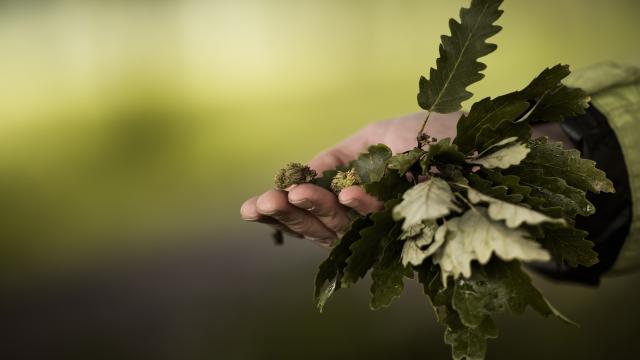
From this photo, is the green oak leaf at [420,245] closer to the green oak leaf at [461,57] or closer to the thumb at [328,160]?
the green oak leaf at [461,57]

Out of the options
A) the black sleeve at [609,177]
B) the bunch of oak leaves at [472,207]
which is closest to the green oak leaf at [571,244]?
the bunch of oak leaves at [472,207]

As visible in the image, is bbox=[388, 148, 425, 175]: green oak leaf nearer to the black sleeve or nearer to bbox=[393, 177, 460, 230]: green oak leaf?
bbox=[393, 177, 460, 230]: green oak leaf

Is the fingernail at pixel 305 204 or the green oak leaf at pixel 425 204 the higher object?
the fingernail at pixel 305 204

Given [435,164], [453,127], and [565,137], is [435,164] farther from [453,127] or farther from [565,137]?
[565,137]

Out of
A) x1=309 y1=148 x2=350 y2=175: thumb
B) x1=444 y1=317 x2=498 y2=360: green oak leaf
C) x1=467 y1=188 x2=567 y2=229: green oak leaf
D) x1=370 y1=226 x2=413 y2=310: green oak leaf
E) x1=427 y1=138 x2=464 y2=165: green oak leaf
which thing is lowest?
x1=444 y1=317 x2=498 y2=360: green oak leaf

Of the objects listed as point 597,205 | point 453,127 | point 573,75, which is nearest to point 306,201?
point 453,127

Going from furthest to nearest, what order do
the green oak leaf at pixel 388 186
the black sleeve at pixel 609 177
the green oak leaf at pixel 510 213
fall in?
the black sleeve at pixel 609 177 < the green oak leaf at pixel 388 186 < the green oak leaf at pixel 510 213

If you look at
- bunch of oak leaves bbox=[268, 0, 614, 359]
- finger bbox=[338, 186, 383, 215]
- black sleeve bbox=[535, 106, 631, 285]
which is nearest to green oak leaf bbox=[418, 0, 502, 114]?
bunch of oak leaves bbox=[268, 0, 614, 359]
